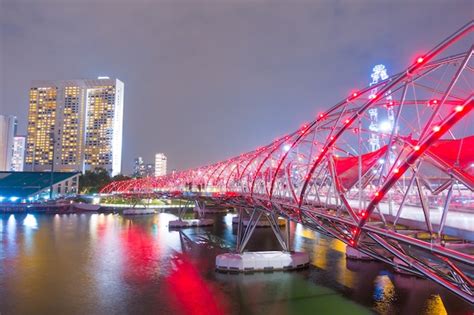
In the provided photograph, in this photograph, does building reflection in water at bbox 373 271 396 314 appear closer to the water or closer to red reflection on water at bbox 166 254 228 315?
the water

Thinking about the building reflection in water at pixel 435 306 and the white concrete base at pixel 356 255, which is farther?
the white concrete base at pixel 356 255

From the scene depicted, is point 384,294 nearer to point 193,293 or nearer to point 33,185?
point 193,293

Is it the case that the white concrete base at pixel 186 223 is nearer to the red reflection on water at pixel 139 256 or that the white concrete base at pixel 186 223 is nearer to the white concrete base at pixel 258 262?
the red reflection on water at pixel 139 256

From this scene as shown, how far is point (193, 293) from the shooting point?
102 ft

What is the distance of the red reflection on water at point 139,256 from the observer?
37.8m

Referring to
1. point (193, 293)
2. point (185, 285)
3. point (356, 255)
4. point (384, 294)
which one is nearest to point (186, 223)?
point (356, 255)

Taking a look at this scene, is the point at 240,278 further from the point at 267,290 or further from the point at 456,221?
the point at 456,221

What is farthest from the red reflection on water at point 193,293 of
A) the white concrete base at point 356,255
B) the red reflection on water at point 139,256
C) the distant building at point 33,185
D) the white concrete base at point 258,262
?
the distant building at point 33,185

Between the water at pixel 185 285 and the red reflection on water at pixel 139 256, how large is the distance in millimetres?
100

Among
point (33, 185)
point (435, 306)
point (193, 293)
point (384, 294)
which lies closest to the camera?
point (435, 306)

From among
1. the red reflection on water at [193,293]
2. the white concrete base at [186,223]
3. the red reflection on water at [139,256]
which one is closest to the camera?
the red reflection on water at [193,293]

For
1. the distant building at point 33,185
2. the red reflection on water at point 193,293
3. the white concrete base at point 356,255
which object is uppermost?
the distant building at point 33,185

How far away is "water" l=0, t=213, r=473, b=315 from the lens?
2777 cm

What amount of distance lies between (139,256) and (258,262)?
16.7m
